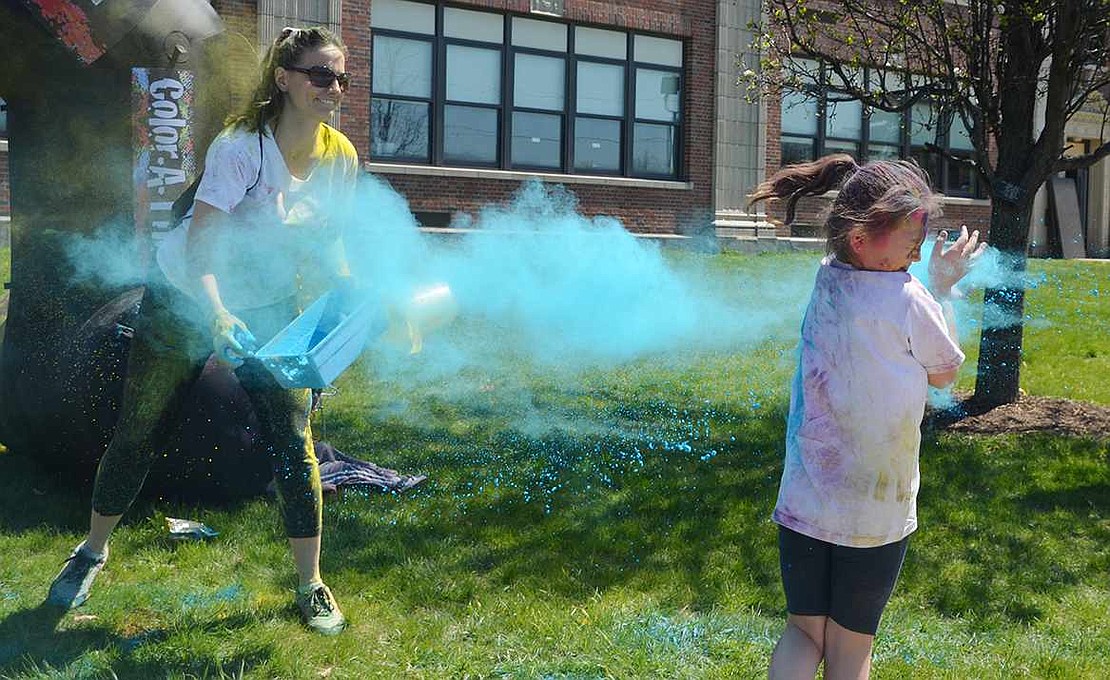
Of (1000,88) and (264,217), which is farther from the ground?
(1000,88)

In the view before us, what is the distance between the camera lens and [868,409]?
255 cm

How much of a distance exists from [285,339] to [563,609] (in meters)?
1.38

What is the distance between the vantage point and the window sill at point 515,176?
15.0 metres

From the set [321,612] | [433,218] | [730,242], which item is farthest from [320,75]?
[730,242]

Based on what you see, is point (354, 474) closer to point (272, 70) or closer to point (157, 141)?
point (157, 141)

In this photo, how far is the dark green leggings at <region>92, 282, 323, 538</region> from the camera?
3.45m

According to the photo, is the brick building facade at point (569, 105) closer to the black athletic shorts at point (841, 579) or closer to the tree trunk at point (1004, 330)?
the tree trunk at point (1004, 330)

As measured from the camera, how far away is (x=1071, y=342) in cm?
938

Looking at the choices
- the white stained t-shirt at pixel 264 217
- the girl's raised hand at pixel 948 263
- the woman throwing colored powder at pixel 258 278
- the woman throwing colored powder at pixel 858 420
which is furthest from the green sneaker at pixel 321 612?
the girl's raised hand at pixel 948 263

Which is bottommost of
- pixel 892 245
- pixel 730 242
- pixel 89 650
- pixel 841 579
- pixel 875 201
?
pixel 89 650

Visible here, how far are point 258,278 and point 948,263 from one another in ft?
7.29

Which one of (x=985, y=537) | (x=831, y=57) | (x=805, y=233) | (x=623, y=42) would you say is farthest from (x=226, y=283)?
(x=805, y=233)

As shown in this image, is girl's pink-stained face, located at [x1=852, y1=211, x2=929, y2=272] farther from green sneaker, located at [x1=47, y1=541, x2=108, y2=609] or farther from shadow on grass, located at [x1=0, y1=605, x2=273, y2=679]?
green sneaker, located at [x1=47, y1=541, x2=108, y2=609]

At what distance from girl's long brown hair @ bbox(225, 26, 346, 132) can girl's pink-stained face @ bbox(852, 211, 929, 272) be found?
6.09 ft
